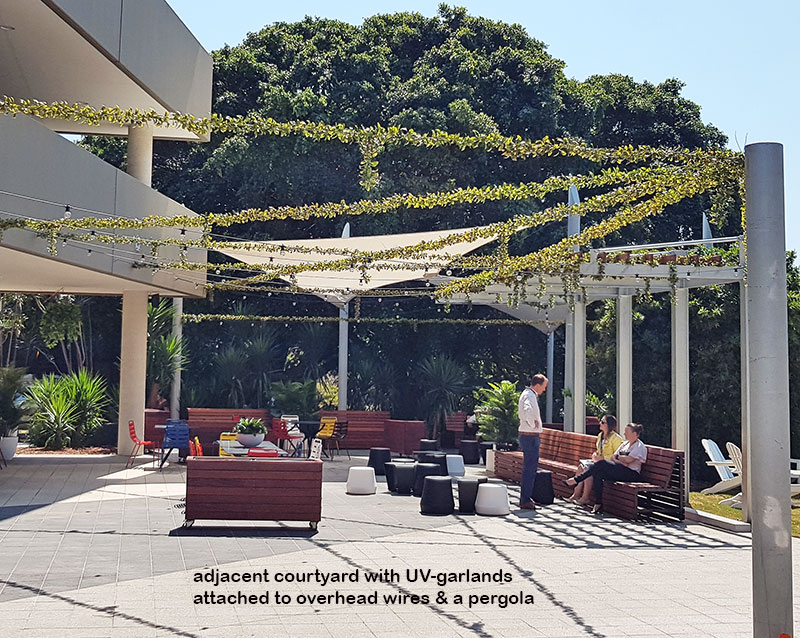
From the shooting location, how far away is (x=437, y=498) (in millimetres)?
11164

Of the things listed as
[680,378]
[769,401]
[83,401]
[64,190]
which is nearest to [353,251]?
[64,190]

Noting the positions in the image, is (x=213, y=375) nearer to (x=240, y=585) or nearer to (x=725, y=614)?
(x=240, y=585)

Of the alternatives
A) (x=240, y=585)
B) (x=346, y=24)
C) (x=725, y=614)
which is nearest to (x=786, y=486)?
(x=725, y=614)

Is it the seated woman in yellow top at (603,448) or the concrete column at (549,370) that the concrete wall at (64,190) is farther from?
the concrete column at (549,370)

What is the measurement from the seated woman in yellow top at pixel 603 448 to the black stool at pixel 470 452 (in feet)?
20.3

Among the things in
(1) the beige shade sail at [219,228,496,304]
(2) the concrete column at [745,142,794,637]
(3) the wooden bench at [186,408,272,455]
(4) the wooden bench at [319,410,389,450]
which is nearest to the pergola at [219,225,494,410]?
(1) the beige shade sail at [219,228,496,304]

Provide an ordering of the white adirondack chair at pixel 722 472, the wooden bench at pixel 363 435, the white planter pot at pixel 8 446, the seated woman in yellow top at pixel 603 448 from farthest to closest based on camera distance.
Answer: the wooden bench at pixel 363 435
the white planter pot at pixel 8 446
the white adirondack chair at pixel 722 472
the seated woman in yellow top at pixel 603 448

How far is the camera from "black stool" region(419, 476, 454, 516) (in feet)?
36.6

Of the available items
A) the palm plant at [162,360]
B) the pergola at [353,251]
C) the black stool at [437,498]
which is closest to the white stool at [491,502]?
the black stool at [437,498]

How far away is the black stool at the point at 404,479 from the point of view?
12.9 m

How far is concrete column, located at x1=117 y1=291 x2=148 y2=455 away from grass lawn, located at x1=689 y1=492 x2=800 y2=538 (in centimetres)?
967

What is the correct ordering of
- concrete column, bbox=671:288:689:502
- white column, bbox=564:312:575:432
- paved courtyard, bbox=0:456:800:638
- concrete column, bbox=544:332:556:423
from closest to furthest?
paved courtyard, bbox=0:456:800:638 → concrete column, bbox=671:288:689:502 → white column, bbox=564:312:575:432 → concrete column, bbox=544:332:556:423

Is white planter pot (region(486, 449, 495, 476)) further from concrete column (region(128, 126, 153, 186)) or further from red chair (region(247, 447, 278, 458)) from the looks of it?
concrete column (region(128, 126, 153, 186))

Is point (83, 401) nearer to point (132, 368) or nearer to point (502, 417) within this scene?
point (132, 368)
